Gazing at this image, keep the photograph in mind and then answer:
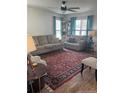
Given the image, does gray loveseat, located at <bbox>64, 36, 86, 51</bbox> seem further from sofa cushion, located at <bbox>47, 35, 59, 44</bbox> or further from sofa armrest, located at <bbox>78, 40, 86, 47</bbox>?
→ sofa cushion, located at <bbox>47, 35, 59, 44</bbox>

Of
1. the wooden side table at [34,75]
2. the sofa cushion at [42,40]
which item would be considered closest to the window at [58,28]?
the sofa cushion at [42,40]

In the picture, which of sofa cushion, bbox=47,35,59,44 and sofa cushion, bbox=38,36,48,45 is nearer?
sofa cushion, bbox=38,36,48,45

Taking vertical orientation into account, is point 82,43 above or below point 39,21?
below

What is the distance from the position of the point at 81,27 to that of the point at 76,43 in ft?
4.82

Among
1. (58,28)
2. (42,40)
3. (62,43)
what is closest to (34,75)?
(42,40)

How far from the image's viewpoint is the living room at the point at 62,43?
8.93 ft

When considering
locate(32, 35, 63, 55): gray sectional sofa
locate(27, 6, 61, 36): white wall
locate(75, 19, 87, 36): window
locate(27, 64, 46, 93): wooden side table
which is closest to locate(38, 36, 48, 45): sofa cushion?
locate(32, 35, 63, 55): gray sectional sofa

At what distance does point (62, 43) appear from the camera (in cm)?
654

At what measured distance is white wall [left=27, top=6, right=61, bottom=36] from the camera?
19.2 ft

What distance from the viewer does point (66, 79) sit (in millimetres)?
3021

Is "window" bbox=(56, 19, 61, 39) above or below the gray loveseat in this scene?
above

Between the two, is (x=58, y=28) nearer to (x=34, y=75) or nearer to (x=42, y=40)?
(x=42, y=40)
